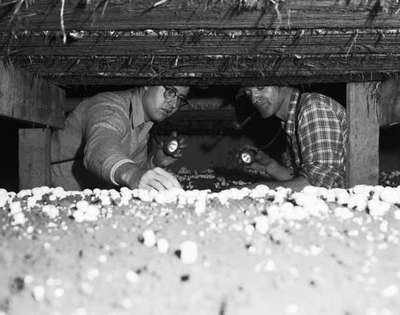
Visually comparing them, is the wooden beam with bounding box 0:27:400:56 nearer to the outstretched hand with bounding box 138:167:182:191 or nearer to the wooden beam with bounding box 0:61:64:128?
the wooden beam with bounding box 0:61:64:128

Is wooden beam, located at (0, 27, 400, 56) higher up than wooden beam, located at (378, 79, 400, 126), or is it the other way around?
wooden beam, located at (0, 27, 400, 56)

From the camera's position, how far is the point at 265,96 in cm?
282

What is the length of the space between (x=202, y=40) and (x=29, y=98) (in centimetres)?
108

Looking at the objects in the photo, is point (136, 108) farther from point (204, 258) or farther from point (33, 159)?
point (204, 258)

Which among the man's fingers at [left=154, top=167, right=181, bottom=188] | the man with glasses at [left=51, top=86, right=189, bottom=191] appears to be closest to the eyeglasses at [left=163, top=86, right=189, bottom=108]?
the man with glasses at [left=51, top=86, right=189, bottom=191]

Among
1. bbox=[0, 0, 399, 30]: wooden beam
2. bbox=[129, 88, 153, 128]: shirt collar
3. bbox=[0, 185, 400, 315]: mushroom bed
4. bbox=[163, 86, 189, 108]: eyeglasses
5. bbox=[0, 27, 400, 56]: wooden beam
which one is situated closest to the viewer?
bbox=[0, 185, 400, 315]: mushroom bed

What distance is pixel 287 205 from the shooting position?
49.4 inches

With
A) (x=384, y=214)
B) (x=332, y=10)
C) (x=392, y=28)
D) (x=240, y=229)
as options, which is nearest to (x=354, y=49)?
(x=392, y=28)

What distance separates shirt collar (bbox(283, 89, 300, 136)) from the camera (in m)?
2.81

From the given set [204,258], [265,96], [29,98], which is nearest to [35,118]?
[29,98]

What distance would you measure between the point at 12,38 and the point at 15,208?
0.68m

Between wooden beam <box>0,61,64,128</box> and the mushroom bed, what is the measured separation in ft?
2.38

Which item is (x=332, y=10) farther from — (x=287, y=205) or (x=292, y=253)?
(x=292, y=253)

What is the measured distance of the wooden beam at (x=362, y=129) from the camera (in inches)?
89.1
